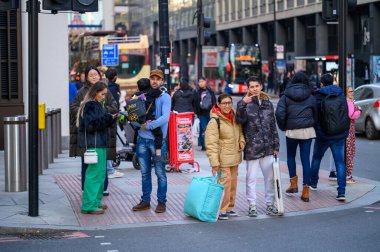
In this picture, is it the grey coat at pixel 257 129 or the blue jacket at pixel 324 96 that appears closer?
the grey coat at pixel 257 129

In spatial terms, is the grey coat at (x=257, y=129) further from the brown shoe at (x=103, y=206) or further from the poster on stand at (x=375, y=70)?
the poster on stand at (x=375, y=70)

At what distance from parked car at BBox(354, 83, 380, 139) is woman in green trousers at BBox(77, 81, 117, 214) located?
1307 cm

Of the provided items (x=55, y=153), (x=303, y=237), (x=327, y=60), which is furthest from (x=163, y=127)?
(x=327, y=60)

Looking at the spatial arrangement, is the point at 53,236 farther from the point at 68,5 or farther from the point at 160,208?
the point at 68,5

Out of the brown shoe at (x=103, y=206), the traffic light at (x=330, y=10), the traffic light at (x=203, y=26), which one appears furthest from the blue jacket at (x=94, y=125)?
the traffic light at (x=203, y=26)

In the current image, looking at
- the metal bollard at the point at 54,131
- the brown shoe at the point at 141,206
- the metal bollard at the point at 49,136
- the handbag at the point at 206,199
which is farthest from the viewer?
the metal bollard at the point at 54,131

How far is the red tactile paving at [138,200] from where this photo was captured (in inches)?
393

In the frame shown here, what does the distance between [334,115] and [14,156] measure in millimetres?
4726

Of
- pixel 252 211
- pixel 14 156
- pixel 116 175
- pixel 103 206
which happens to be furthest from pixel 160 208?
pixel 116 175

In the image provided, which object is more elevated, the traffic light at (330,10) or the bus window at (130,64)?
the bus window at (130,64)

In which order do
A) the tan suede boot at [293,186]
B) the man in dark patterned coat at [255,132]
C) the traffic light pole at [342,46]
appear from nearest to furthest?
1. the man in dark patterned coat at [255,132]
2. the tan suede boot at [293,186]
3. the traffic light pole at [342,46]

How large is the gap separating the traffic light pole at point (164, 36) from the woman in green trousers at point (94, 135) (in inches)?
247

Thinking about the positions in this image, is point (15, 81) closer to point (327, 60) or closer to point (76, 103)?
point (76, 103)

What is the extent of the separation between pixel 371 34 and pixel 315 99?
42.5 meters
